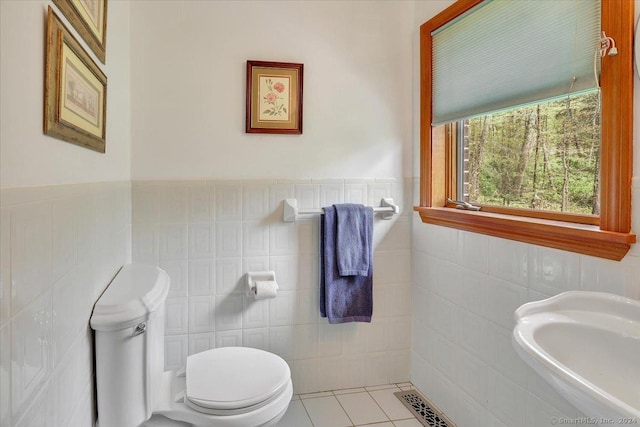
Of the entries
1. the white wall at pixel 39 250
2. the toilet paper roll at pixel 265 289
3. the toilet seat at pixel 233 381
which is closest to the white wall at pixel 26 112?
the white wall at pixel 39 250

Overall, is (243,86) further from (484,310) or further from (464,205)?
(484,310)

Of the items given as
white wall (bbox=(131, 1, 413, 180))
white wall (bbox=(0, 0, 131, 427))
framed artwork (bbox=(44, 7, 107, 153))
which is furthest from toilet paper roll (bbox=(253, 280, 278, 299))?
framed artwork (bbox=(44, 7, 107, 153))

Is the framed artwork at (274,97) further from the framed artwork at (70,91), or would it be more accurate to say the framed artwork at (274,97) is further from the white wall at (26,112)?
the white wall at (26,112)

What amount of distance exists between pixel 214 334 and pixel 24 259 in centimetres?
148

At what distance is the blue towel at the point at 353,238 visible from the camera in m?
2.14

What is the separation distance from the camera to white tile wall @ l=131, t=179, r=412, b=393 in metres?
2.08

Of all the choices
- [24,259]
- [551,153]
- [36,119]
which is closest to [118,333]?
[24,259]

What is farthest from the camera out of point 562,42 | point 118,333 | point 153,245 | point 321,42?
point 321,42

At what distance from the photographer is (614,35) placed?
1.23 m

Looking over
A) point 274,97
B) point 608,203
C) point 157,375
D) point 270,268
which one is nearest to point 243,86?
point 274,97

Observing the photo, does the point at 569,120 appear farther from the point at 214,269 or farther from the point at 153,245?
the point at 153,245

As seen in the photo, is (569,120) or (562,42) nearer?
(562,42)

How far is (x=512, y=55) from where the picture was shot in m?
1.65

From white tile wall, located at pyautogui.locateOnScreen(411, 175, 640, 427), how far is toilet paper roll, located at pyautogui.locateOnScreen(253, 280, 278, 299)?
2.63ft
